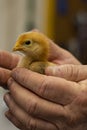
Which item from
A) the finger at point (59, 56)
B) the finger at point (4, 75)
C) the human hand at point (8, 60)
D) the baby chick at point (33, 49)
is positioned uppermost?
the baby chick at point (33, 49)

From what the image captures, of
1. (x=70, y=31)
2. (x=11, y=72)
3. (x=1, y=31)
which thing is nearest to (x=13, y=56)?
(x=11, y=72)

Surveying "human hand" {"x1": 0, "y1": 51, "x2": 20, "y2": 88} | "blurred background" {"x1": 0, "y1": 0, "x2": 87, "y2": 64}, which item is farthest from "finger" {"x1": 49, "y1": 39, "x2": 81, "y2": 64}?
"blurred background" {"x1": 0, "y1": 0, "x2": 87, "y2": 64}

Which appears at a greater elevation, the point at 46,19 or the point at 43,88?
the point at 43,88

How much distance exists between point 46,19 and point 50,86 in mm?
1734

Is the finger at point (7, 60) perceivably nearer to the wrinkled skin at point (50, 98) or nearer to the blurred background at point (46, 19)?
the wrinkled skin at point (50, 98)

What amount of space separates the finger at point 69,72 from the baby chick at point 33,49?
18 mm

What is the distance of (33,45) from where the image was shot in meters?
0.86

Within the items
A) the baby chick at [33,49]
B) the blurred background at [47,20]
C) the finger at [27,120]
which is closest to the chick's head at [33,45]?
the baby chick at [33,49]

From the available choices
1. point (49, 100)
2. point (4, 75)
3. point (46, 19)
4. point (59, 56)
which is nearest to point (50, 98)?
point (49, 100)

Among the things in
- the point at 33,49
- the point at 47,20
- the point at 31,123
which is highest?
the point at 33,49

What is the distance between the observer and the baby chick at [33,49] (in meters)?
0.85

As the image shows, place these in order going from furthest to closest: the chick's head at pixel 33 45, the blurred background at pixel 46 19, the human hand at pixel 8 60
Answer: the blurred background at pixel 46 19, the human hand at pixel 8 60, the chick's head at pixel 33 45

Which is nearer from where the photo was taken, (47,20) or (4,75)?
(4,75)

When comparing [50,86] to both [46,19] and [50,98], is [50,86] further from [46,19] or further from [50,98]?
[46,19]
